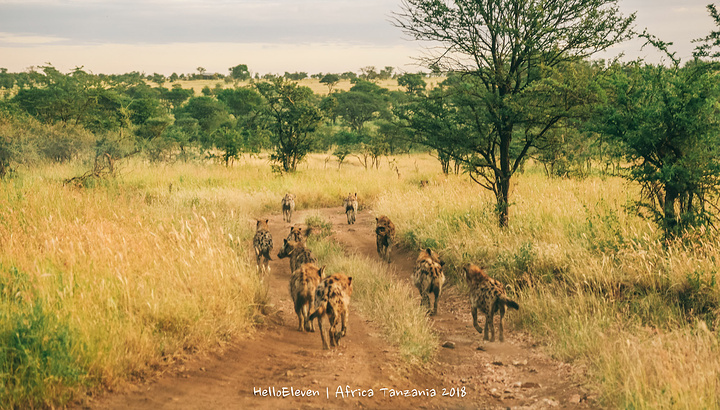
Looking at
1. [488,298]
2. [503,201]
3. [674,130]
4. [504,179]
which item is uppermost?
[674,130]

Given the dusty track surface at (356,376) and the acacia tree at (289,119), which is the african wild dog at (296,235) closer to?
the dusty track surface at (356,376)

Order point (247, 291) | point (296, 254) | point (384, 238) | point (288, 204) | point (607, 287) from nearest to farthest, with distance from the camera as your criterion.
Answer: point (247, 291)
point (607, 287)
point (296, 254)
point (384, 238)
point (288, 204)

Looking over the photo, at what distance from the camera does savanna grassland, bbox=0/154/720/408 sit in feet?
14.8

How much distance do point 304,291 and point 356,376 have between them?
176cm

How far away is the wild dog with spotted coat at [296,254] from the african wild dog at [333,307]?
8.41 ft

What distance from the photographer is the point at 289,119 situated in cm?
2322

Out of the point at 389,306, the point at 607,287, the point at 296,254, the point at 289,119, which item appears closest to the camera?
the point at 607,287

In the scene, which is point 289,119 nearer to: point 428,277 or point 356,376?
point 428,277

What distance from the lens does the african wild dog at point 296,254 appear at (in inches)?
350

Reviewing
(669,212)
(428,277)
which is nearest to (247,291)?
(428,277)

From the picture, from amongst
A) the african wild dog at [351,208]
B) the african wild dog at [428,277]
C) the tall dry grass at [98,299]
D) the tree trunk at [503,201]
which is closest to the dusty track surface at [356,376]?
the tall dry grass at [98,299]

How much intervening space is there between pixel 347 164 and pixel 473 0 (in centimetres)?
2515

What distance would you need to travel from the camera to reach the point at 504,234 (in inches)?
398

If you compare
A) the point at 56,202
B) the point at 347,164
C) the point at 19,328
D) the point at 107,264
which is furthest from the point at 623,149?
the point at 347,164
